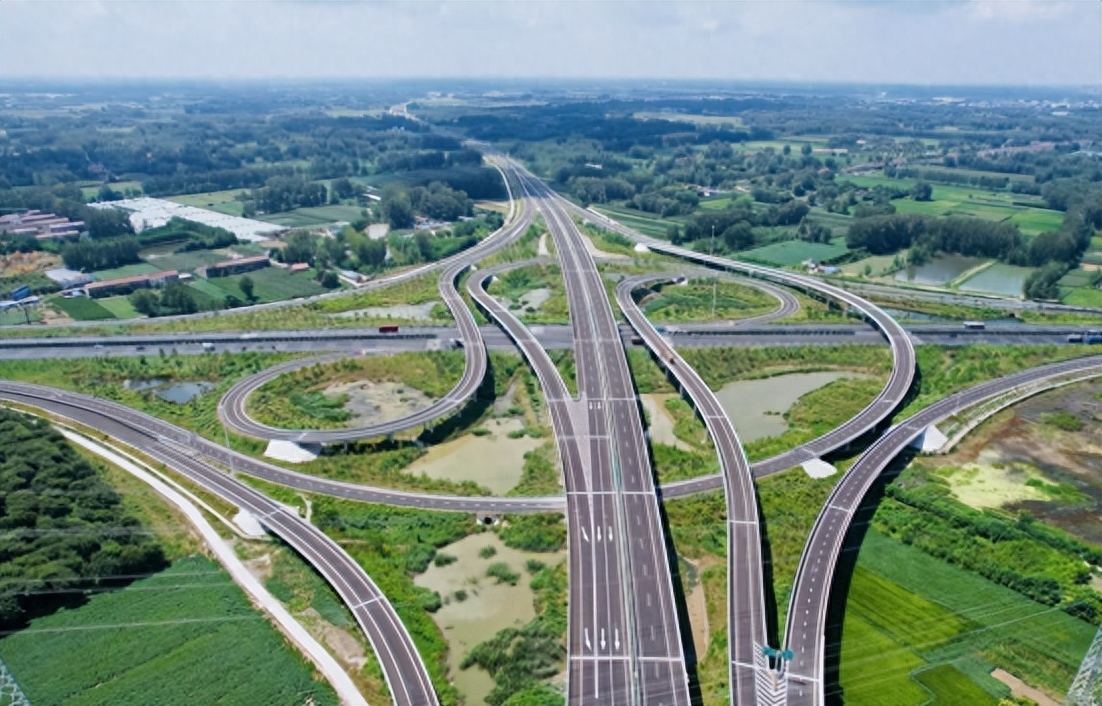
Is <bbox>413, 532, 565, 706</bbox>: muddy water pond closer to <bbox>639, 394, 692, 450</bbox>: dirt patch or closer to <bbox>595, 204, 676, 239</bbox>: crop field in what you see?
<bbox>639, 394, 692, 450</bbox>: dirt patch

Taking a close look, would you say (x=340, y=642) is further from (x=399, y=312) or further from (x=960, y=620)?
(x=399, y=312)

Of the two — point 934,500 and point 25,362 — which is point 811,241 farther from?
point 25,362

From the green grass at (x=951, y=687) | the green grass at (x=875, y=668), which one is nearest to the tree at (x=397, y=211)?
the green grass at (x=875, y=668)

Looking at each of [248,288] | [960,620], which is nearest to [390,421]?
[960,620]

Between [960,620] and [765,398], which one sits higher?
[765,398]

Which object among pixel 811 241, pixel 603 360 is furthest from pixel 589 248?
pixel 603 360

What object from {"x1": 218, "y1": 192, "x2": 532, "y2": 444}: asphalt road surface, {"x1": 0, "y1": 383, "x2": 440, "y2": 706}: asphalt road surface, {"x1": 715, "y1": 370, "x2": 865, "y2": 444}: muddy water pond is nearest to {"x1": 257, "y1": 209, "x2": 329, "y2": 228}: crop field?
{"x1": 218, "y1": 192, "x2": 532, "y2": 444}: asphalt road surface
